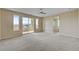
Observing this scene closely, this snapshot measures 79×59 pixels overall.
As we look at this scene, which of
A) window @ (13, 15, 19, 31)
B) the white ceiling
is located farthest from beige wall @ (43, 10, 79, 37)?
window @ (13, 15, 19, 31)

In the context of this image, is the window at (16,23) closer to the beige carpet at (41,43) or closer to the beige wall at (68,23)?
the beige carpet at (41,43)

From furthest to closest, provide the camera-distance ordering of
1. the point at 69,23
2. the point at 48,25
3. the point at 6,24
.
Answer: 1. the point at 48,25
2. the point at 69,23
3. the point at 6,24

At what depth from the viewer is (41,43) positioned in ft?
7.92

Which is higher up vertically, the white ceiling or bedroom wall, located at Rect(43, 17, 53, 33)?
the white ceiling

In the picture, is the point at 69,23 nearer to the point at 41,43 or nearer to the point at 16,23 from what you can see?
the point at 41,43

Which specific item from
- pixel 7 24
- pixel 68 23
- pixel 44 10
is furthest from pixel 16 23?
pixel 68 23

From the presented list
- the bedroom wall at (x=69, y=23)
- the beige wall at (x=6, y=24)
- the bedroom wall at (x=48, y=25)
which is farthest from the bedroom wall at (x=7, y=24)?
the bedroom wall at (x=69, y=23)

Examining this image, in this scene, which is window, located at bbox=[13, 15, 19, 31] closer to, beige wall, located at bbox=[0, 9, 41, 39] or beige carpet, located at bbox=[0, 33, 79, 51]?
beige wall, located at bbox=[0, 9, 41, 39]

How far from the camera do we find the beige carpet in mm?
2334
